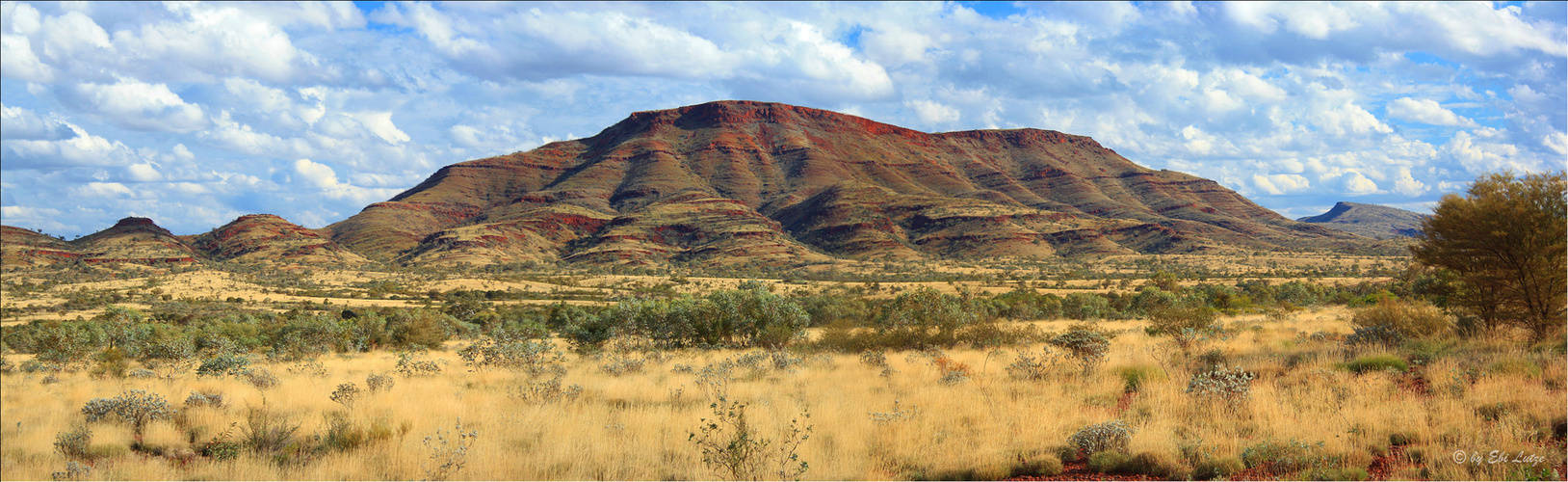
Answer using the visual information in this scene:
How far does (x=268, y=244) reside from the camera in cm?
13488

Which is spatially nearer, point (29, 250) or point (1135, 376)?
point (1135, 376)

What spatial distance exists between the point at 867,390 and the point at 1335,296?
151 feet

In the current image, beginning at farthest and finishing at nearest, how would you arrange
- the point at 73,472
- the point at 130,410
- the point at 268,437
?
the point at 130,410 < the point at 268,437 < the point at 73,472

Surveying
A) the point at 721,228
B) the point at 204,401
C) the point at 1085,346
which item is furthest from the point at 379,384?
the point at 721,228

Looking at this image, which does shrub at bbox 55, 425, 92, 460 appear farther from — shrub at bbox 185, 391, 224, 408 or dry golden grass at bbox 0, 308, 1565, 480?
shrub at bbox 185, 391, 224, 408

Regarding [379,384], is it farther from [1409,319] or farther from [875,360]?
[1409,319]

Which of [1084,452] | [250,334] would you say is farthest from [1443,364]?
[250,334]

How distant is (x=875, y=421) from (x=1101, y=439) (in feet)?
8.94

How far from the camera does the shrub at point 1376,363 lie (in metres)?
10.8

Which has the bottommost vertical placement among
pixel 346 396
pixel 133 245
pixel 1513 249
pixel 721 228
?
pixel 346 396

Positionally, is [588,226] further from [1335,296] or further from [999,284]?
[1335,296]

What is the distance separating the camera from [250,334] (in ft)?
103

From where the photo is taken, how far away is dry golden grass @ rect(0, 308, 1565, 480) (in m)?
7.43

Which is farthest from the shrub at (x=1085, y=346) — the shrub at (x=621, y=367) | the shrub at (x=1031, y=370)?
the shrub at (x=621, y=367)
